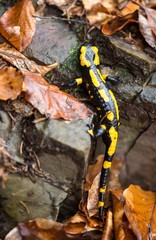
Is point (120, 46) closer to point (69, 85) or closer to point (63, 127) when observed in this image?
point (69, 85)

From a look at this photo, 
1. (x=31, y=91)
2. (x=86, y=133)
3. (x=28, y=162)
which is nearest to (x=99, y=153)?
(x=86, y=133)

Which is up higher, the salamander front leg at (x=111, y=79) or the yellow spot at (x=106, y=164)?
the salamander front leg at (x=111, y=79)

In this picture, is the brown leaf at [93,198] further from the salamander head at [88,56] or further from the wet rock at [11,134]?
the salamander head at [88,56]

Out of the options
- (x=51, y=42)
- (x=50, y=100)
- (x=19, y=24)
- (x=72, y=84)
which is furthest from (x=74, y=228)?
(x=19, y=24)

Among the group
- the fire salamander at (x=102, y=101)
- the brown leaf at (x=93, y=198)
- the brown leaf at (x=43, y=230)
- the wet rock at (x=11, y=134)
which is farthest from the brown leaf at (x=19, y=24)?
the brown leaf at (x=43, y=230)

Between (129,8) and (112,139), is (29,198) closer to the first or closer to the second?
(112,139)

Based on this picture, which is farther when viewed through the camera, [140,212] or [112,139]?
[112,139]
